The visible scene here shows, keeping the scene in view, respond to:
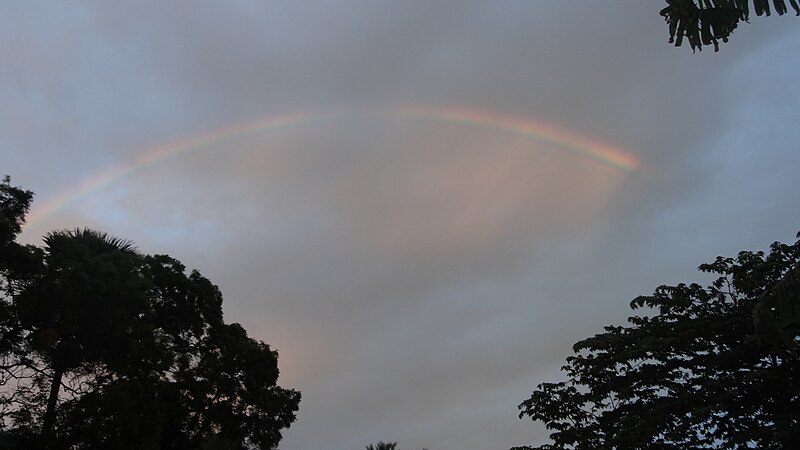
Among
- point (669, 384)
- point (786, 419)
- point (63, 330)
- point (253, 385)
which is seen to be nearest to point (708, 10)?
point (786, 419)

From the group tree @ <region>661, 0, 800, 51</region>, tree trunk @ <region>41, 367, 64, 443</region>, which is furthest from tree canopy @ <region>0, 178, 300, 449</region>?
tree @ <region>661, 0, 800, 51</region>

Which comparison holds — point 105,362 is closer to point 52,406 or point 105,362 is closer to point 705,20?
point 52,406

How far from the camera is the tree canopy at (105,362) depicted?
23406 millimetres

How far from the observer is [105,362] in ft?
83.3

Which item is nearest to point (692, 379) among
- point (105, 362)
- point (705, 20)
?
point (705, 20)

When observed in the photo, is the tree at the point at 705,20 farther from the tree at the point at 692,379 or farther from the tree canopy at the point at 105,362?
the tree canopy at the point at 105,362

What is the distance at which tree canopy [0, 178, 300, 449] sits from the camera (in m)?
23.4

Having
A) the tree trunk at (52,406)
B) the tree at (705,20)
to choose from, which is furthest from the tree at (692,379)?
the tree trunk at (52,406)

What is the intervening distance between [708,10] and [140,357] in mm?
24269

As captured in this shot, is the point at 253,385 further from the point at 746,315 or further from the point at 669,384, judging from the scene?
the point at 746,315

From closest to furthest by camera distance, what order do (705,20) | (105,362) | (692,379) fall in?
1. (705,20)
2. (692,379)
3. (105,362)

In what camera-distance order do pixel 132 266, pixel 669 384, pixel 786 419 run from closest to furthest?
pixel 786 419, pixel 669 384, pixel 132 266

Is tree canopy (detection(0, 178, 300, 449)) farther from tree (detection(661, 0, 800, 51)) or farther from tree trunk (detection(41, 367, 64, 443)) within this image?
tree (detection(661, 0, 800, 51))

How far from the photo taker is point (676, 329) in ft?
61.1
